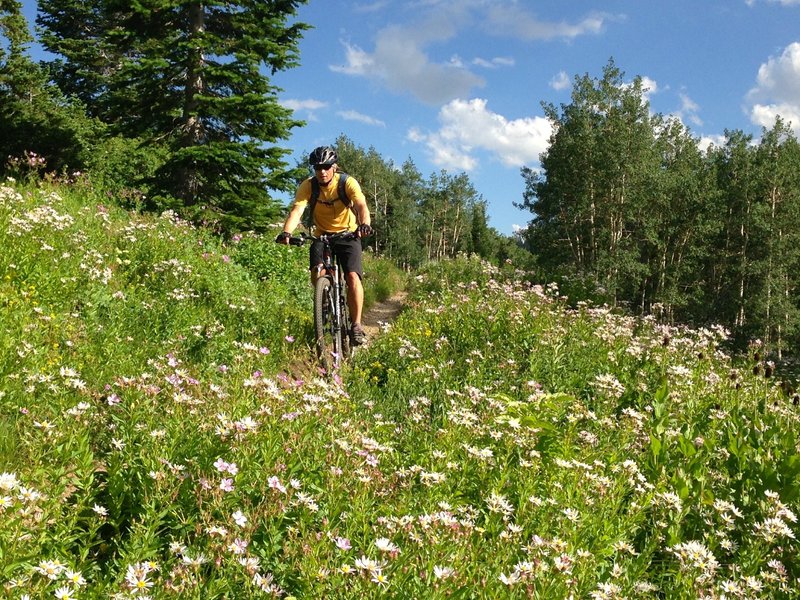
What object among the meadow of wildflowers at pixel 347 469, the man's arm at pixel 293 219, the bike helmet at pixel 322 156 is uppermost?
the bike helmet at pixel 322 156

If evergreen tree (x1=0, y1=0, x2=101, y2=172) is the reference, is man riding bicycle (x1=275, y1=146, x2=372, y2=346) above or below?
below

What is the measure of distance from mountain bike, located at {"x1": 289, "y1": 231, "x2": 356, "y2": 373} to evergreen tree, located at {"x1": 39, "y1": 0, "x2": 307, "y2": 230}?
7097 mm

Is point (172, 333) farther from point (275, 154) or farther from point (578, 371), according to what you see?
point (275, 154)

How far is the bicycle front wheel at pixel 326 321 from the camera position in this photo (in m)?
6.29

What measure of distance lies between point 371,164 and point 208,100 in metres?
68.2

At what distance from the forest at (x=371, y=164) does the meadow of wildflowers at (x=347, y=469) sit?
288 inches

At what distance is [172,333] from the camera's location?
18.8 ft

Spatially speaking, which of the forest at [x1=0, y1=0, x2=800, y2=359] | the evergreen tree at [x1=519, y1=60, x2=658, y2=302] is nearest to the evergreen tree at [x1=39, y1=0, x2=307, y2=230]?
the forest at [x1=0, y1=0, x2=800, y2=359]

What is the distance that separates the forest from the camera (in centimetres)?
1345

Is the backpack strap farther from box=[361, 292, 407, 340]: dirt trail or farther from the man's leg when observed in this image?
box=[361, 292, 407, 340]: dirt trail

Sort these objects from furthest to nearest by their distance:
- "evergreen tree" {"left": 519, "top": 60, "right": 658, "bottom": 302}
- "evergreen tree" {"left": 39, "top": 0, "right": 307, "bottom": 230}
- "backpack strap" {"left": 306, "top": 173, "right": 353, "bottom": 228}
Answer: "evergreen tree" {"left": 519, "top": 60, "right": 658, "bottom": 302} → "evergreen tree" {"left": 39, "top": 0, "right": 307, "bottom": 230} → "backpack strap" {"left": 306, "top": 173, "right": 353, "bottom": 228}

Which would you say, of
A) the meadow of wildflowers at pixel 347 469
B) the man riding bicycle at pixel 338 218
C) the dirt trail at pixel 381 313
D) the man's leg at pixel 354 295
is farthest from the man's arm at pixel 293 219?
A: the dirt trail at pixel 381 313

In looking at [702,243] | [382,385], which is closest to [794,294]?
[702,243]

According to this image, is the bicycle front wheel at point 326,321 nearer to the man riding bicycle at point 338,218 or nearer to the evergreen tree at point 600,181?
the man riding bicycle at point 338,218
